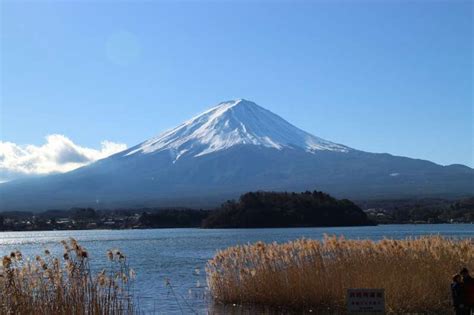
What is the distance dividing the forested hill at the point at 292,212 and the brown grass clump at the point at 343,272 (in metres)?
70.0

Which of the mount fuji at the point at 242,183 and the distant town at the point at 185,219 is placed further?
the mount fuji at the point at 242,183

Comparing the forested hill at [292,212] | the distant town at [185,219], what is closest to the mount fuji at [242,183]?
the distant town at [185,219]

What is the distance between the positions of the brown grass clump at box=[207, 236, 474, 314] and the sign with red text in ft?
13.9

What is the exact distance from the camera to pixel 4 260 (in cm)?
1097

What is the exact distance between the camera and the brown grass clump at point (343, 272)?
1564 cm

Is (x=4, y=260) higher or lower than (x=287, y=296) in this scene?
higher

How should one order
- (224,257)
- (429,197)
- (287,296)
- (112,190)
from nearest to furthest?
1. (287,296)
2. (224,257)
3. (429,197)
4. (112,190)

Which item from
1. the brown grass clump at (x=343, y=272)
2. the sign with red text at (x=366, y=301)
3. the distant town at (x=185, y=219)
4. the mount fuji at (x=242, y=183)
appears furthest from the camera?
the mount fuji at (x=242, y=183)

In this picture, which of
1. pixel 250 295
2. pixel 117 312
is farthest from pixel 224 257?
pixel 117 312

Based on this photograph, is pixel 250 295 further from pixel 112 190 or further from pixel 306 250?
pixel 112 190

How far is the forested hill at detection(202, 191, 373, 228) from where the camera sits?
289ft

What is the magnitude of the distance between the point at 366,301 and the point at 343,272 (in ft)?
17.5

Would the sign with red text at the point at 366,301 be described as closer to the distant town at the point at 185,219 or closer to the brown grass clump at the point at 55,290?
the brown grass clump at the point at 55,290

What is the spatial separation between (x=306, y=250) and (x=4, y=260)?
7.78 meters
